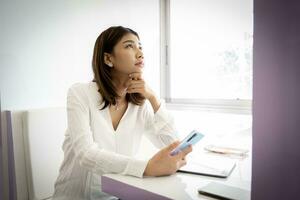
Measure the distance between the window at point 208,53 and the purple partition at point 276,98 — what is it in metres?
1.49

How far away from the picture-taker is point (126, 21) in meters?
2.07

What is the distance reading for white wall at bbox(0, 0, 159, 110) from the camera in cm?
141

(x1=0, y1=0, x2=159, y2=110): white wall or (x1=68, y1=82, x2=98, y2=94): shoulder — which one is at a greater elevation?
(x1=0, y1=0, x2=159, y2=110): white wall

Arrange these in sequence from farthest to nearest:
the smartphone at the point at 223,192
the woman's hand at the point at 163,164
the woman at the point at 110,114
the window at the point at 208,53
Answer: the window at the point at 208,53
the woman at the point at 110,114
the woman's hand at the point at 163,164
the smartphone at the point at 223,192

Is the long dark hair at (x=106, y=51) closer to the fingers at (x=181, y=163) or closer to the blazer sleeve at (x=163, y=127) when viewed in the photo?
the blazer sleeve at (x=163, y=127)

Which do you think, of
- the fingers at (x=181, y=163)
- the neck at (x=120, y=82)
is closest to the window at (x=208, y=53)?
the neck at (x=120, y=82)

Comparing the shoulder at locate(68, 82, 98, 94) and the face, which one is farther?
the face

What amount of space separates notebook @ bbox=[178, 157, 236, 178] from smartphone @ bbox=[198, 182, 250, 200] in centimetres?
12

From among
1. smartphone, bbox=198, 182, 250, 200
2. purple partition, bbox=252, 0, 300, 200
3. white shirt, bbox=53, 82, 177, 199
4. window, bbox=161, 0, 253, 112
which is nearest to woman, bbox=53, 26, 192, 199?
white shirt, bbox=53, 82, 177, 199

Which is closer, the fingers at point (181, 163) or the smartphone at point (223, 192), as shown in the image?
the smartphone at point (223, 192)

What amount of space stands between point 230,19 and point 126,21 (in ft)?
2.60

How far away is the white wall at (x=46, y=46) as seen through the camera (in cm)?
141

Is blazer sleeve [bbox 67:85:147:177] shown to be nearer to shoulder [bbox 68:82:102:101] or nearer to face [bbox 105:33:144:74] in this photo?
shoulder [bbox 68:82:102:101]

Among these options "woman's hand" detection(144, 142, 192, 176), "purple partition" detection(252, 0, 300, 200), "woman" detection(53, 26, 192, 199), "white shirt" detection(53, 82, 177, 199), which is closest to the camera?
"purple partition" detection(252, 0, 300, 200)
